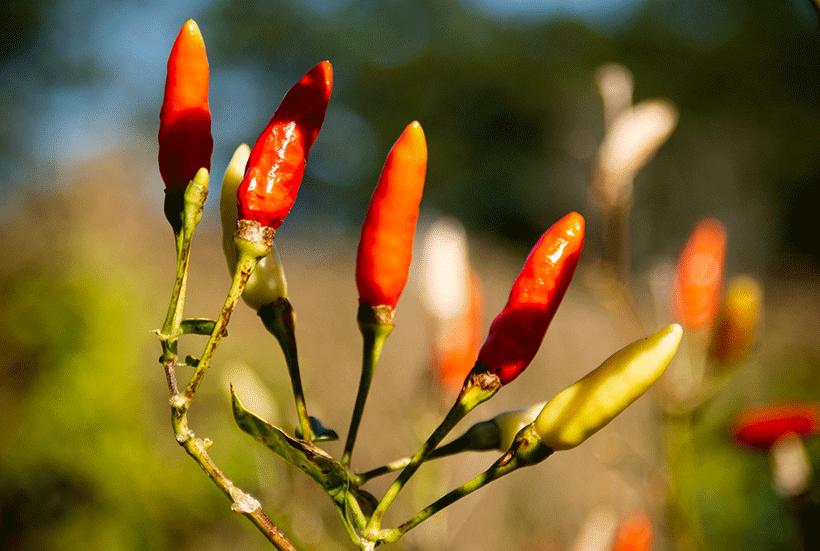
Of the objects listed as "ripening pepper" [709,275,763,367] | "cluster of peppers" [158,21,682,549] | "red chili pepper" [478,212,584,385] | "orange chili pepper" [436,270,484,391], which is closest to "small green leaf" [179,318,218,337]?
"cluster of peppers" [158,21,682,549]

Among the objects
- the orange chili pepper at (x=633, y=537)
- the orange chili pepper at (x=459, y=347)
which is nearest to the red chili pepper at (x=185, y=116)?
the orange chili pepper at (x=459, y=347)

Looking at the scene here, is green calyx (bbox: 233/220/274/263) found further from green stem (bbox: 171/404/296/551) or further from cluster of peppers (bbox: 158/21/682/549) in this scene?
green stem (bbox: 171/404/296/551)

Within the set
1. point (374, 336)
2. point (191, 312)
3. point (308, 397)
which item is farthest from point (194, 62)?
point (191, 312)

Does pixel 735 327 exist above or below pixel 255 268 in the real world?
below

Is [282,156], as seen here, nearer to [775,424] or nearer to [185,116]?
[185,116]

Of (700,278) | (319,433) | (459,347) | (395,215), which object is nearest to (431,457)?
(319,433)

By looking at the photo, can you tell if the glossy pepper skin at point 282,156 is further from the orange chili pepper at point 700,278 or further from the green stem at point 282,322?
the orange chili pepper at point 700,278
